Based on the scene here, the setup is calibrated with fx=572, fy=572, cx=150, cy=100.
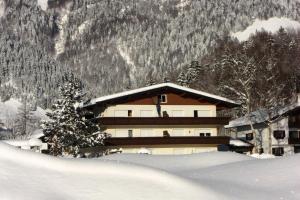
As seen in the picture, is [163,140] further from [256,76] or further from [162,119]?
[256,76]

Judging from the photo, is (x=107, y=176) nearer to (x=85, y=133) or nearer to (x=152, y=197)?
(x=152, y=197)

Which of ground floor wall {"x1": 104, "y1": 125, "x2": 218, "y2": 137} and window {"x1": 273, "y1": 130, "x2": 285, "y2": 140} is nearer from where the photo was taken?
ground floor wall {"x1": 104, "y1": 125, "x2": 218, "y2": 137}

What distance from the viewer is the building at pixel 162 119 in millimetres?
53000

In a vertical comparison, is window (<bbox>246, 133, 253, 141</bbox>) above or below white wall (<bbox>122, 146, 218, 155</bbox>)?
above

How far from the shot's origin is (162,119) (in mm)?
54156

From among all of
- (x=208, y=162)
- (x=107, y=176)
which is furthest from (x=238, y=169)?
(x=107, y=176)

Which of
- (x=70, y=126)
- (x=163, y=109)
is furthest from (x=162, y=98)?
(x=70, y=126)

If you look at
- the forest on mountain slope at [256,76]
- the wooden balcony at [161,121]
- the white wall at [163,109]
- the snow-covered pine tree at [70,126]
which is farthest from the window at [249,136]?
the snow-covered pine tree at [70,126]

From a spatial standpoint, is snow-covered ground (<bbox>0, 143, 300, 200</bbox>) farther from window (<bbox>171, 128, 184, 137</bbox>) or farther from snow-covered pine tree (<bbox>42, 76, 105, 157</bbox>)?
window (<bbox>171, 128, 184, 137</bbox>)

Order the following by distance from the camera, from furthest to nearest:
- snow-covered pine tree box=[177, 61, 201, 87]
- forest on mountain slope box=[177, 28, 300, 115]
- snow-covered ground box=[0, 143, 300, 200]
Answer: snow-covered pine tree box=[177, 61, 201, 87] < forest on mountain slope box=[177, 28, 300, 115] < snow-covered ground box=[0, 143, 300, 200]

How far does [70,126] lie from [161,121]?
9.92 m

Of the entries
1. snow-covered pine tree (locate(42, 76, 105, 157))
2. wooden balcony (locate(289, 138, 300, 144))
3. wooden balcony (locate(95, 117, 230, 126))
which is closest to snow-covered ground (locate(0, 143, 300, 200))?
snow-covered pine tree (locate(42, 76, 105, 157))

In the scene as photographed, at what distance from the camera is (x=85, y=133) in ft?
161

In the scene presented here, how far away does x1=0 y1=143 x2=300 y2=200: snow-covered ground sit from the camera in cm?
1016
